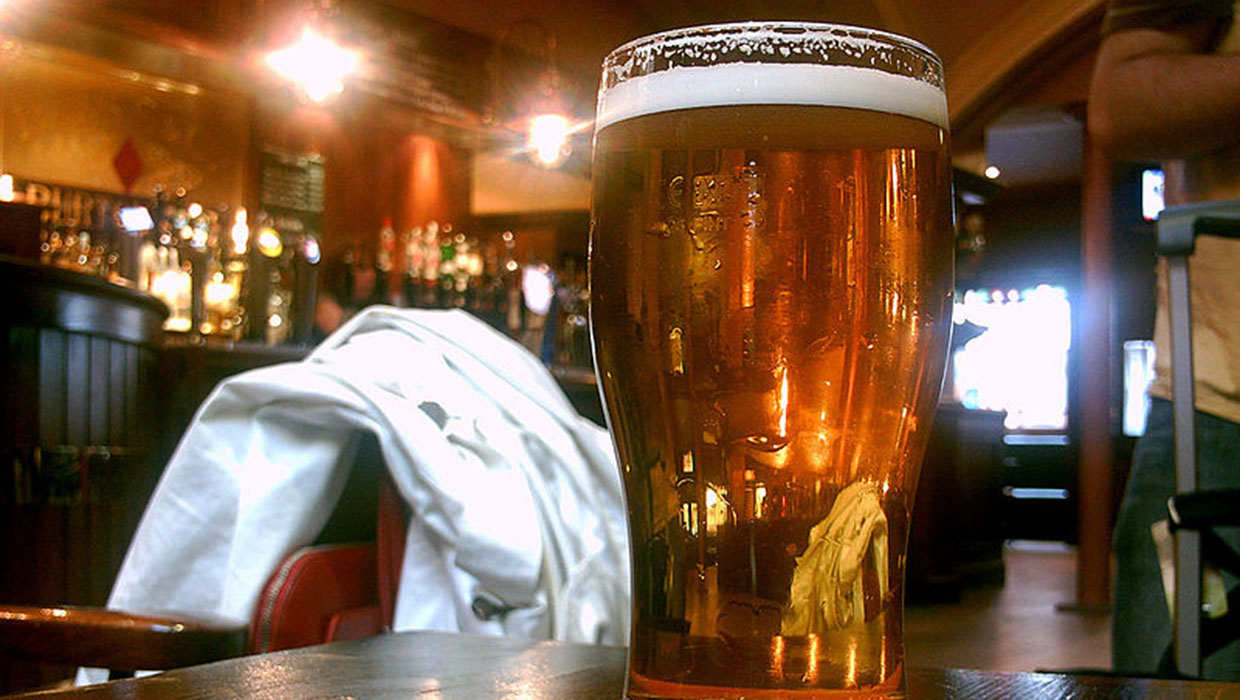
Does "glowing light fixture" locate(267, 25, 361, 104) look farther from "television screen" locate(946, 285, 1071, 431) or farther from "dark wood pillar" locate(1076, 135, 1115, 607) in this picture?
"television screen" locate(946, 285, 1071, 431)

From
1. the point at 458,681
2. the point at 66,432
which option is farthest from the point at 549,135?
the point at 458,681

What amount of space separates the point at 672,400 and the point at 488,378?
1.51m

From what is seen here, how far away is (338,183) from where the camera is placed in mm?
8023

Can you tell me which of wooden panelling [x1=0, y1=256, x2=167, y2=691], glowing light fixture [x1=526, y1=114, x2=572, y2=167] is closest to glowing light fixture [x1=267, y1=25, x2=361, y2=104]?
glowing light fixture [x1=526, y1=114, x2=572, y2=167]

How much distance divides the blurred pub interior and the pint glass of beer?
2583mm

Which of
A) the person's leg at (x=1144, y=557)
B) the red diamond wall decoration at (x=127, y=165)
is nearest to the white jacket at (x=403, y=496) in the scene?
the person's leg at (x=1144, y=557)

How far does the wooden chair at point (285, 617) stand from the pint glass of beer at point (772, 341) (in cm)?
46

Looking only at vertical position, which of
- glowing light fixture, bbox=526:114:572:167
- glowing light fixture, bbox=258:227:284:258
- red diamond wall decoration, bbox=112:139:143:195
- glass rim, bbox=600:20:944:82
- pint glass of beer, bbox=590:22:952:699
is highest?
glowing light fixture, bbox=526:114:572:167

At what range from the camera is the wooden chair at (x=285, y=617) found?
33.7 inches

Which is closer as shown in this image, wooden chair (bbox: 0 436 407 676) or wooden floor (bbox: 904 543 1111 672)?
wooden chair (bbox: 0 436 407 676)

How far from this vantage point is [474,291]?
5.28 meters

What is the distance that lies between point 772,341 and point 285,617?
124cm

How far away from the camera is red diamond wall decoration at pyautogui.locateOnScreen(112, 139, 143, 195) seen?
265 inches

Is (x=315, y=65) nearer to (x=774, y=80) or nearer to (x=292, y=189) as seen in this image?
(x=292, y=189)
